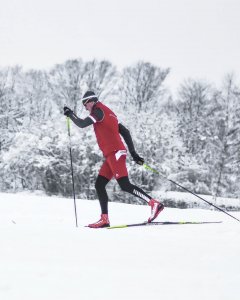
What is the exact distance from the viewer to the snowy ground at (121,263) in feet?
9.12

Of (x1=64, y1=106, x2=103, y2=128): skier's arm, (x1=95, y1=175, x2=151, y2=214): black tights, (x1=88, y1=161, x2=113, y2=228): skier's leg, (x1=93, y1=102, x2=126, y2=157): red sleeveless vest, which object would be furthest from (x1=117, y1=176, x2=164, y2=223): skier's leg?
(x1=64, y1=106, x2=103, y2=128): skier's arm

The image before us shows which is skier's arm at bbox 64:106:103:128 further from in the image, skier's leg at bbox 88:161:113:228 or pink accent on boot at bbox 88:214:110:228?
pink accent on boot at bbox 88:214:110:228

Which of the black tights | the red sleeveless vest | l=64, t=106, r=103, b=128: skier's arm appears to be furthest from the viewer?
the black tights

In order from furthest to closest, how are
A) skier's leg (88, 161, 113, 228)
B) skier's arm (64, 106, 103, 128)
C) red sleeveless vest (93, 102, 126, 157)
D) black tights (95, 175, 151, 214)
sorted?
skier's leg (88, 161, 113, 228) < black tights (95, 175, 151, 214) < red sleeveless vest (93, 102, 126, 157) < skier's arm (64, 106, 103, 128)

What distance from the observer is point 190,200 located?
86.1ft

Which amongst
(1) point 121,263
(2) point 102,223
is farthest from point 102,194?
(1) point 121,263

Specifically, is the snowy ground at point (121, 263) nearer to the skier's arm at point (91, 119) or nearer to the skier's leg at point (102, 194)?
the skier's leg at point (102, 194)

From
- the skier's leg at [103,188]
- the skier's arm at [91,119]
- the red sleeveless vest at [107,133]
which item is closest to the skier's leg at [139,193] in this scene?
the skier's leg at [103,188]

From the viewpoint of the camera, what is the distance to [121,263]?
3486mm

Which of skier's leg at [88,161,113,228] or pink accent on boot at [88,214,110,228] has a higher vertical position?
skier's leg at [88,161,113,228]

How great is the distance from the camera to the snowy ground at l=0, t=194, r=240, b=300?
2.78 meters

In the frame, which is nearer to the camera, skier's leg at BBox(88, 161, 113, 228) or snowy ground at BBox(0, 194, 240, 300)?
snowy ground at BBox(0, 194, 240, 300)

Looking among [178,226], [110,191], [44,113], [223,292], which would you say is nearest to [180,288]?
[223,292]

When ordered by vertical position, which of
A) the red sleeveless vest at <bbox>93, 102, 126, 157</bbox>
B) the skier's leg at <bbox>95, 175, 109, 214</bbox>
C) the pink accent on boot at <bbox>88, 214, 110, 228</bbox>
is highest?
the red sleeveless vest at <bbox>93, 102, 126, 157</bbox>
